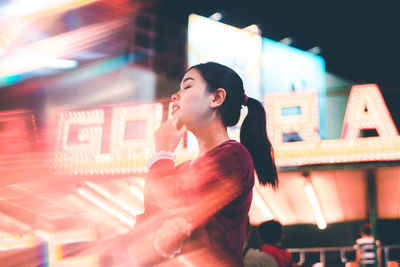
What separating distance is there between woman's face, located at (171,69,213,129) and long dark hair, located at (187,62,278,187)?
33mm

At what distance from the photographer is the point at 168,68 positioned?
1485 cm

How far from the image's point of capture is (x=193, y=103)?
6.71ft

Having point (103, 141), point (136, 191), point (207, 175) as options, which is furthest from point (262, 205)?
point (207, 175)

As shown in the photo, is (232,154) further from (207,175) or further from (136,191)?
(136,191)

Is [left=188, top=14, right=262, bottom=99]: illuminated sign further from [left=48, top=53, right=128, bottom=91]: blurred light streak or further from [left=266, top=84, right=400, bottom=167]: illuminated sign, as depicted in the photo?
[left=266, top=84, right=400, bottom=167]: illuminated sign

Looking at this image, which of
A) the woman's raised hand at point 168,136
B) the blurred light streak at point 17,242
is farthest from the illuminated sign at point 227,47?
the woman's raised hand at point 168,136

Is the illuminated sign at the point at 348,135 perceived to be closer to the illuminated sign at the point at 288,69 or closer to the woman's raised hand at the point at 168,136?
the illuminated sign at the point at 288,69

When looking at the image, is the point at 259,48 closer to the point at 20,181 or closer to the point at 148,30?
the point at 148,30

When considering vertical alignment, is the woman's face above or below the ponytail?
above

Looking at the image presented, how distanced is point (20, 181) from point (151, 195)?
8515 millimetres

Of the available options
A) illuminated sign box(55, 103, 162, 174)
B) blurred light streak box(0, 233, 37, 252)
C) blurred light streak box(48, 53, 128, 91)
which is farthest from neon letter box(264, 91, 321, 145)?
blurred light streak box(0, 233, 37, 252)

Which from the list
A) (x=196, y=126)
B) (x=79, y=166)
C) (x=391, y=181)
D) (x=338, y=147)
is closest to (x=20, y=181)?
(x=79, y=166)

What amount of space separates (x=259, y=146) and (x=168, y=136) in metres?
0.41

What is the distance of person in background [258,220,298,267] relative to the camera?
4.03 metres
